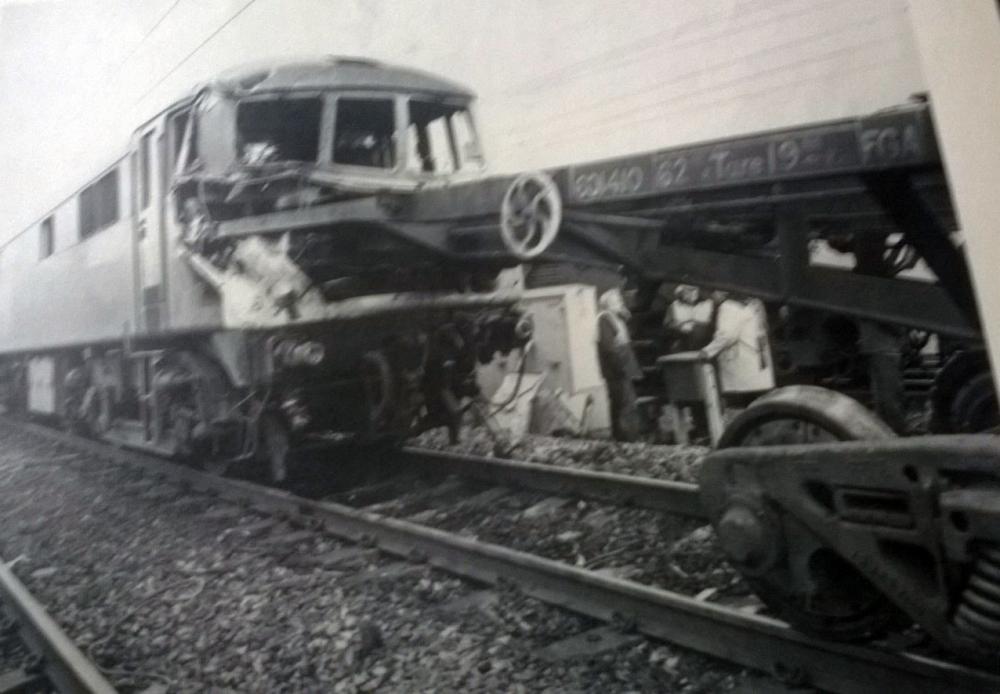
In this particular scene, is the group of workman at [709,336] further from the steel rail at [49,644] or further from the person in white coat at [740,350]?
the steel rail at [49,644]

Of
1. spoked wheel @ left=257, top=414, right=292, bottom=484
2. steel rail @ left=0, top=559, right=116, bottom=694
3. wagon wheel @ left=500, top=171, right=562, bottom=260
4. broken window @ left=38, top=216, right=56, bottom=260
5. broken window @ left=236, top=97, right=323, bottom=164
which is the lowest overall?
steel rail @ left=0, top=559, right=116, bottom=694

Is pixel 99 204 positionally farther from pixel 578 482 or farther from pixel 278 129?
A: pixel 578 482

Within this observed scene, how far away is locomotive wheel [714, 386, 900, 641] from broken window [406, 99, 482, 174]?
1.02 m

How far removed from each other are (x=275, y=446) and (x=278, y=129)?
57.1 inches

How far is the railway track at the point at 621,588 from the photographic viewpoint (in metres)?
1.66

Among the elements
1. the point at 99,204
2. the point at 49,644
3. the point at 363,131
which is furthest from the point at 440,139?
the point at 99,204

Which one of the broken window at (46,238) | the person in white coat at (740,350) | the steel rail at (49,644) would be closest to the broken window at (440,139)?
the person in white coat at (740,350)

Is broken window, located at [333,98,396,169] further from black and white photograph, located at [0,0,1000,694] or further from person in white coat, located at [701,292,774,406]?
person in white coat, located at [701,292,774,406]

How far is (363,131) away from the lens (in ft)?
8.46

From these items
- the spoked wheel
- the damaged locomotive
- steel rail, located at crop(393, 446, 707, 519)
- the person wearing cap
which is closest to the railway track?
steel rail, located at crop(393, 446, 707, 519)

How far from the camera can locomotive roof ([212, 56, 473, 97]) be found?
2.31 metres

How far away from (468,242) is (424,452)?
1.40 meters

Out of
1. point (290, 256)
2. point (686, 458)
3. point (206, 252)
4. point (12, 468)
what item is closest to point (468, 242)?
point (290, 256)

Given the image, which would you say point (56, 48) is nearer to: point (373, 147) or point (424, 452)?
point (373, 147)
